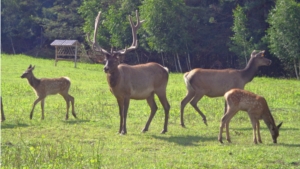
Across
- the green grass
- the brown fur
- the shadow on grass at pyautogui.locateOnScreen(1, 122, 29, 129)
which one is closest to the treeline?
the green grass

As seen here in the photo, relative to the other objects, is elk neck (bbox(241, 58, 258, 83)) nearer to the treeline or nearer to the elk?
the elk

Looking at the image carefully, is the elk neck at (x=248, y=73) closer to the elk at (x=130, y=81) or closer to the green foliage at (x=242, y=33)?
the elk at (x=130, y=81)

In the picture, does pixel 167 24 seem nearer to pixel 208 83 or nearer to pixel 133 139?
pixel 208 83

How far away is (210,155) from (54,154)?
2.45 metres

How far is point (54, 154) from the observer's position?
8.06 metres

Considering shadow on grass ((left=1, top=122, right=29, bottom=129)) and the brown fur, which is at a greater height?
the brown fur

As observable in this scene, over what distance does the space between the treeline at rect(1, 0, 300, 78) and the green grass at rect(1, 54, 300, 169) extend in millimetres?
11533

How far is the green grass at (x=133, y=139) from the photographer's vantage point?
27.1 feet

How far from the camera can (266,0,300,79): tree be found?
2862 centimetres

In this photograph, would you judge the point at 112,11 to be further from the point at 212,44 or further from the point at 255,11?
the point at 255,11

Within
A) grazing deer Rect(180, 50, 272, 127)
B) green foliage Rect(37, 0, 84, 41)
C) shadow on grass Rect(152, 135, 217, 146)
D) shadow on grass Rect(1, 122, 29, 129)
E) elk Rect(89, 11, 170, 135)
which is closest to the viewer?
shadow on grass Rect(152, 135, 217, 146)

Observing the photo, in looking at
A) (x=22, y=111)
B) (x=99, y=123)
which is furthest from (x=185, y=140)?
(x=22, y=111)

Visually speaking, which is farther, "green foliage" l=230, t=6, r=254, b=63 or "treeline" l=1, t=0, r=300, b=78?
"green foliage" l=230, t=6, r=254, b=63

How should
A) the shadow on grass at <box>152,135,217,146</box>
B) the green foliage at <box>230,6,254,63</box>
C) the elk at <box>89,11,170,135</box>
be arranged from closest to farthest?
the shadow on grass at <box>152,135,217,146</box> → the elk at <box>89,11,170,135</box> → the green foliage at <box>230,6,254,63</box>
